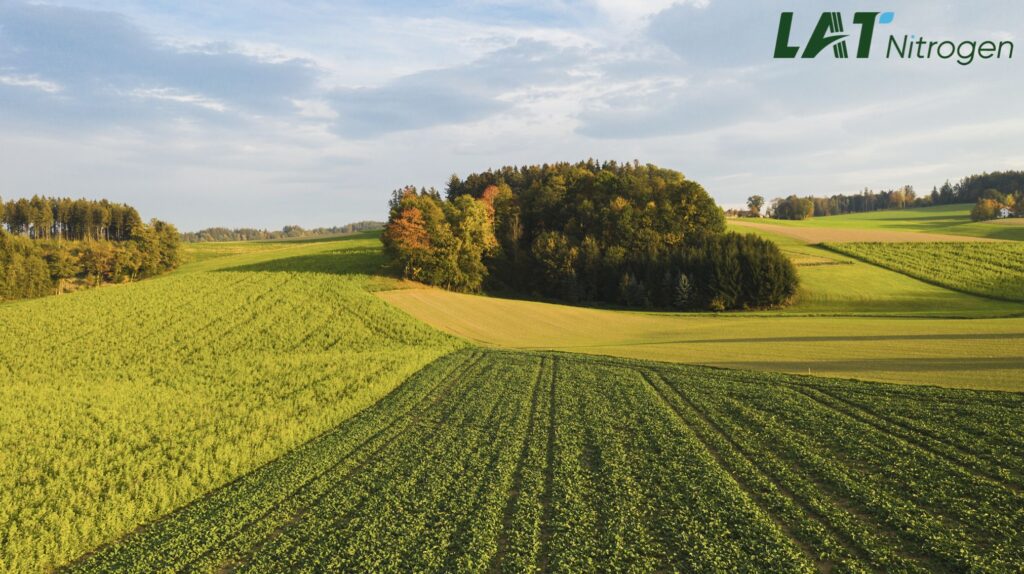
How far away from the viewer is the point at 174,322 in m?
46.3

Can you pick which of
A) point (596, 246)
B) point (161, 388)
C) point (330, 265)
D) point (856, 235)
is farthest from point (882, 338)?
point (330, 265)

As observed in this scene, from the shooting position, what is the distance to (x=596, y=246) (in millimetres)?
80438

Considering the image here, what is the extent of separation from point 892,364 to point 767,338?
11.3 m

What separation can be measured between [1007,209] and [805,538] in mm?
165382

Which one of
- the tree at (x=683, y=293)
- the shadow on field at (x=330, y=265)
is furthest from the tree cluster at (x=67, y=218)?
the tree at (x=683, y=293)

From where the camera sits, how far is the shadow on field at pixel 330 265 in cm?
7354

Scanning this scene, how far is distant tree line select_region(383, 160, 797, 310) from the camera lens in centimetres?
6581

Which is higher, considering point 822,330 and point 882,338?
point 882,338

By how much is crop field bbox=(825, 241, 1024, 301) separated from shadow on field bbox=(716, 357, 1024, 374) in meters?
36.9

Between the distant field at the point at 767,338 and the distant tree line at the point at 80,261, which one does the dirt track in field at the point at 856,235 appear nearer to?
the distant field at the point at 767,338

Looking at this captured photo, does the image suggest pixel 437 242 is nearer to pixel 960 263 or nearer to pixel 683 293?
pixel 683 293

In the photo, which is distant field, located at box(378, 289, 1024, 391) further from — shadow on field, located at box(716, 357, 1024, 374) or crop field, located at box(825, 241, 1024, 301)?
crop field, located at box(825, 241, 1024, 301)

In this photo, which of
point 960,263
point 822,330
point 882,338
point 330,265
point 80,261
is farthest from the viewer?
point 80,261

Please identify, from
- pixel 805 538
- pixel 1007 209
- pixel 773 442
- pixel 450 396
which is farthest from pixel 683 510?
pixel 1007 209
